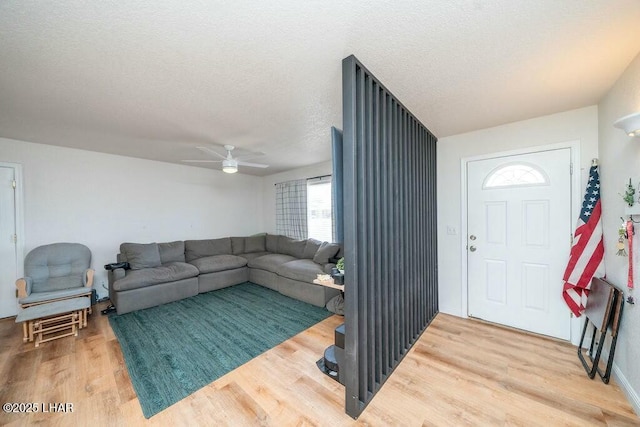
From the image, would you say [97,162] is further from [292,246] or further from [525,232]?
[525,232]

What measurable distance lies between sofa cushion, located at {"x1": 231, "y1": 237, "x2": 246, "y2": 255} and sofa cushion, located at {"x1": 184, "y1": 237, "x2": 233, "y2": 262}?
81mm

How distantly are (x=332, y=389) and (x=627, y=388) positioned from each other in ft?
6.93

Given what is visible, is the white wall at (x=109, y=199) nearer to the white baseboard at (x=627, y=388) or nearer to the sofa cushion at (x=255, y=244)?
the sofa cushion at (x=255, y=244)

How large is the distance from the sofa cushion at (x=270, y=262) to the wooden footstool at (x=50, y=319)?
237 centimetres

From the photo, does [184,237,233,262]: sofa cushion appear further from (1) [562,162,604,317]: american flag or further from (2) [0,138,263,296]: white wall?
(1) [562,162,604,317]: american flag

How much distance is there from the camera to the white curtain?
5.00 metres

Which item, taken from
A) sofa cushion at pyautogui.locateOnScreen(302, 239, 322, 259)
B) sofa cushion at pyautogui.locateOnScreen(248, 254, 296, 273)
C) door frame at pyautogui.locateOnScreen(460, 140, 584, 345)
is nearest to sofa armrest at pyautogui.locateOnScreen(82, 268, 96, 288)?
sofa cushion at pyautogui.locateOnScreen(248, 254, 296, 273)

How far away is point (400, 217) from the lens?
2.09m

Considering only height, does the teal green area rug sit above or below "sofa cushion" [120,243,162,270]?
below

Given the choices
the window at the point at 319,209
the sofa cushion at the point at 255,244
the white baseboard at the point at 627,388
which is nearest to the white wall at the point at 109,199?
the sofa cushion at the point at 255,244

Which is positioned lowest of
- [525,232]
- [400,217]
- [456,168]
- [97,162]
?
[525,232]

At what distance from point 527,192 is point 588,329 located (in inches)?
56.1

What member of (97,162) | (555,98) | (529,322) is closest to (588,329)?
(529,322)

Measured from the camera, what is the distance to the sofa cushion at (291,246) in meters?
4.70
